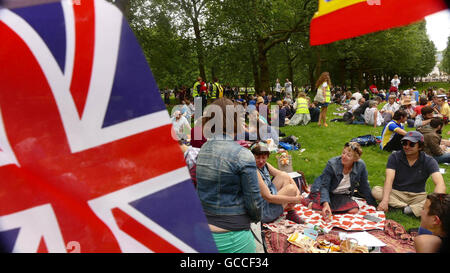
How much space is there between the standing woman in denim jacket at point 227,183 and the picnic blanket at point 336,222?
1984 millimetres

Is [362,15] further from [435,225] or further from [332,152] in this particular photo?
[332,152]

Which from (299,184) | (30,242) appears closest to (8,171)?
(30,242)

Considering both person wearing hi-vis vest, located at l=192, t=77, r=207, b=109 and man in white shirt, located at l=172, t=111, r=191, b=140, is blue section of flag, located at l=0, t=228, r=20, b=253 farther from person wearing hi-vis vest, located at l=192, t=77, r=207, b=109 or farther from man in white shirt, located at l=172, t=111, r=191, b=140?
person wearing hi-vis vest, located at l=192, t=77, r=207, b=109

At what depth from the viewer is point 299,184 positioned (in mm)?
5180

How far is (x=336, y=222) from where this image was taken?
165 inches

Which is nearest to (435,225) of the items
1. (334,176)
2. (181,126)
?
(334,176)

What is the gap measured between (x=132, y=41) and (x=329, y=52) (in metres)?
28.7

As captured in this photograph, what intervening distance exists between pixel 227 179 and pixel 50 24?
1372 millimetres

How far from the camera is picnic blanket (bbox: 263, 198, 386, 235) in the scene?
4012mm

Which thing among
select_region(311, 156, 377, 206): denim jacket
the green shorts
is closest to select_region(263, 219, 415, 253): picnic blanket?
select_region(311, 156, 377, 206): denim jacket

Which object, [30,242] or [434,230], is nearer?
[30,242]

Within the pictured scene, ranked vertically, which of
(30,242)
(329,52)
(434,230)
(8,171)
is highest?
(329,52)

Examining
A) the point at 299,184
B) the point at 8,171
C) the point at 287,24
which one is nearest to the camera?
the point at 8,171

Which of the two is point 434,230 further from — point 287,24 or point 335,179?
point 287,24
